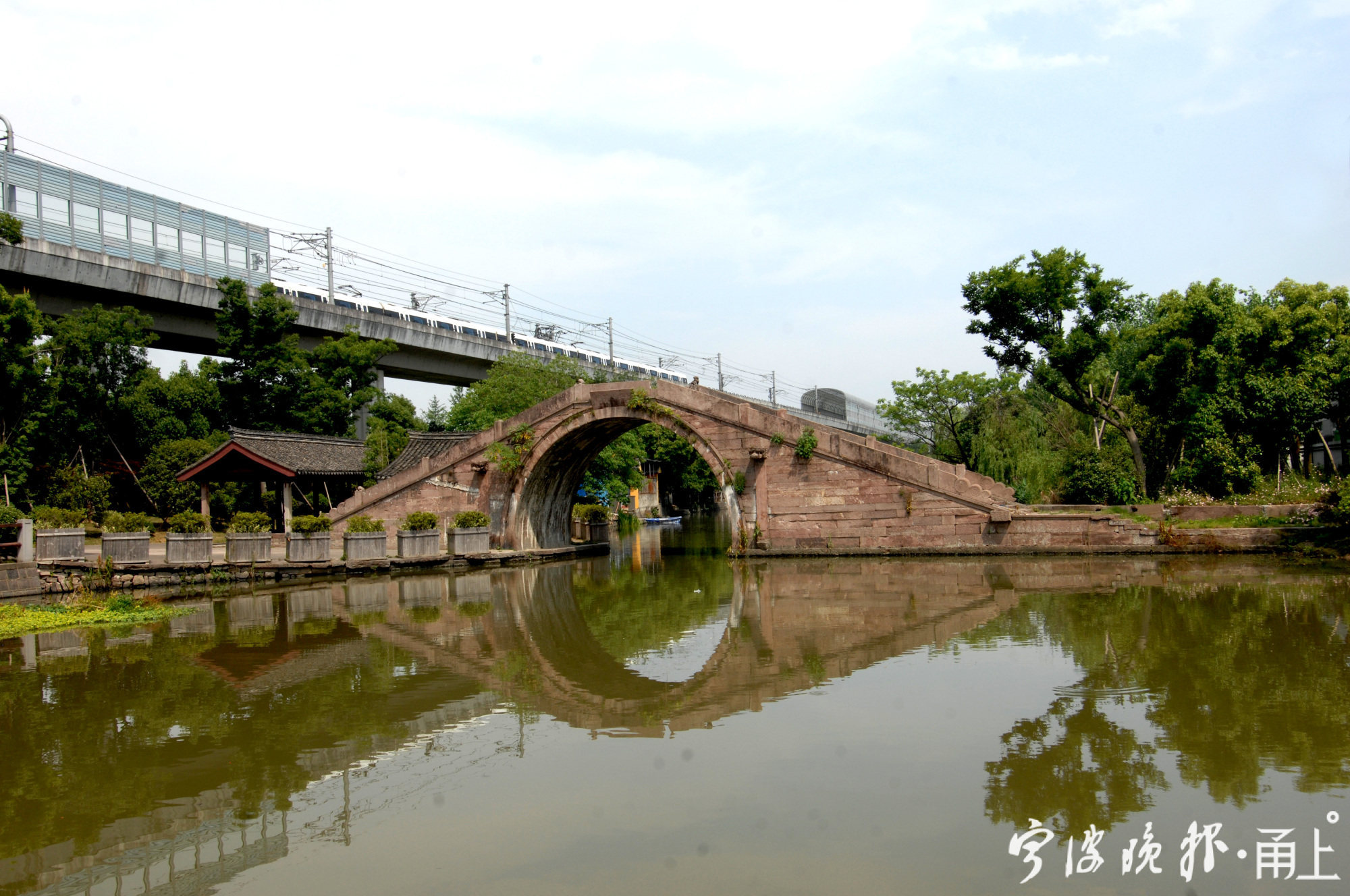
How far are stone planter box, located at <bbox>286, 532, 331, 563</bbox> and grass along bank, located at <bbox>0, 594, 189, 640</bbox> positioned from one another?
4.37 metres

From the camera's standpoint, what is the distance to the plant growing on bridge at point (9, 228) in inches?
861

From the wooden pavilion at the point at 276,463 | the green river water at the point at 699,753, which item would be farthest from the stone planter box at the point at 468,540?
the green river water at the point at 699,753

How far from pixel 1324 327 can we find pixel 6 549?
2724 centimetres

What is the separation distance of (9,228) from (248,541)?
9.52 metres

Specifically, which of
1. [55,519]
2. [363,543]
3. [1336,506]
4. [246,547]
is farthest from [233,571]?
[1336,506]

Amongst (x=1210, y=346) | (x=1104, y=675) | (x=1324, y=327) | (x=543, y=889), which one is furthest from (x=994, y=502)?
(x=543, y=889)

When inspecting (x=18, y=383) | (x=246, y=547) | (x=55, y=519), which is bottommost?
(x=246, y=547)

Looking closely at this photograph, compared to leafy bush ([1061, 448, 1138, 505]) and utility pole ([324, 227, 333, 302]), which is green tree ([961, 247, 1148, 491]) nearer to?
leafy bush ([1061, 448, 1138, 505])

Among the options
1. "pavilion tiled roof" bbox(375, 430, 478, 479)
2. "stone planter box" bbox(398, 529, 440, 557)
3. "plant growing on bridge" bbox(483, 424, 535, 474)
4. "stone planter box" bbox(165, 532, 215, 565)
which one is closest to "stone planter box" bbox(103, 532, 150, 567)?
"stone planter box" bbox(165, 532, 215, 565)

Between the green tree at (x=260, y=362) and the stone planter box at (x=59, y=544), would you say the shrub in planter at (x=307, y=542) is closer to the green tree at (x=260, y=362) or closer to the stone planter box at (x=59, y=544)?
the stone planter box at (x=59, y=544)

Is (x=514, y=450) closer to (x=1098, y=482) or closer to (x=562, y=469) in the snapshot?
(x=562, y=469)

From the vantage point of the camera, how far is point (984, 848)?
5.41 metres

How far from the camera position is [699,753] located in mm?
7379

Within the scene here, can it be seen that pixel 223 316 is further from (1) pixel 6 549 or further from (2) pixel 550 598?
(2) pixel 550 598
